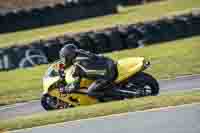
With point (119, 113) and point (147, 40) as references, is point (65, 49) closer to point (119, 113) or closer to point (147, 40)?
point (119, 113)

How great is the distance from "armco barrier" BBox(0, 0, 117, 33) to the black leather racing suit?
1949cm

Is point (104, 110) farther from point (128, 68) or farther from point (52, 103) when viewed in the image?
point (52, 103)

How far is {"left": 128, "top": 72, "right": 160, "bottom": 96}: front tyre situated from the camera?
14.5 meters

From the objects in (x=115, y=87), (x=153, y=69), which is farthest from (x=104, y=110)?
(x=153, y=69)

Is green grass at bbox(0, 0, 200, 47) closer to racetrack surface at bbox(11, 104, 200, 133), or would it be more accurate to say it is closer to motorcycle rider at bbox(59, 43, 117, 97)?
motorcycle rider at bbox(59, 43, 117, 97)

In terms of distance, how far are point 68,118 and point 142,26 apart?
12514mm

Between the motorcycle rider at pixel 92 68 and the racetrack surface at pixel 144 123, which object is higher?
A: the motorcycle rider at pixel 92 68

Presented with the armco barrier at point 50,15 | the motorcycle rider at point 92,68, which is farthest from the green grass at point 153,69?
the armco barrier at point 50,15

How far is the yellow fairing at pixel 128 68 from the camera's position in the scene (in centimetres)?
1445

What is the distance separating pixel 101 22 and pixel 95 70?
18.6 metres

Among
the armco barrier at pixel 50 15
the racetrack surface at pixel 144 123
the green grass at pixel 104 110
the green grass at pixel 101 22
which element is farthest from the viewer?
the armco barrier at pixel 50 15

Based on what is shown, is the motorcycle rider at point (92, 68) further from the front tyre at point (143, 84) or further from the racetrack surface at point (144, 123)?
the racetrack surface at point (144, 123)

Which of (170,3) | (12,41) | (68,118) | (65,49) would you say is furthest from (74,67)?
(170,3)

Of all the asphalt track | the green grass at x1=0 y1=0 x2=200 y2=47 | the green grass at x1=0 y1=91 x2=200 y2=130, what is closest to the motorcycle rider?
the asphalt track
